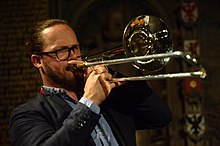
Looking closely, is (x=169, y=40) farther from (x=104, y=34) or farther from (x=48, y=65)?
(x=104, y=34)

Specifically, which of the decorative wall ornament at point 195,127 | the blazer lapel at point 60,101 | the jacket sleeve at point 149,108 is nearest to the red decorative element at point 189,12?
the decorative wall ornament at point 195,127

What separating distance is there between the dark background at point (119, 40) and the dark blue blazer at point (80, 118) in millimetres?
2216

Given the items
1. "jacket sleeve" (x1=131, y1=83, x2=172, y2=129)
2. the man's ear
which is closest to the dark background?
the man's ear

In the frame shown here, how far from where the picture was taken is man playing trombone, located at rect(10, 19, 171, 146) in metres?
1.31

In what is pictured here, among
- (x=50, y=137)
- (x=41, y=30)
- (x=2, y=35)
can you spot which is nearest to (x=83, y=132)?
(x=50, y=137)

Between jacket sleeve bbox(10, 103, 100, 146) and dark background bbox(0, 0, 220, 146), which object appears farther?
dark background bbox(0, 0, 220, 146)

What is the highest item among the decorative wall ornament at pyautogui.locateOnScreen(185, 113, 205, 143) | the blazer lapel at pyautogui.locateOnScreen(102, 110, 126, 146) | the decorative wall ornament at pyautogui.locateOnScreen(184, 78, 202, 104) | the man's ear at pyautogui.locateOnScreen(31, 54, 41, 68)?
the man's ear at pyautogui.locateOnScreen(31, 54, 41, 68)

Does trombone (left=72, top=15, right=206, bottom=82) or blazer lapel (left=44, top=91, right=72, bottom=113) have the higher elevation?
trombone (left=72, top=15, right=206, bottom=82)

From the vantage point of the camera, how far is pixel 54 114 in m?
1.44

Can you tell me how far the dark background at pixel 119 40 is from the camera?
12.3ft

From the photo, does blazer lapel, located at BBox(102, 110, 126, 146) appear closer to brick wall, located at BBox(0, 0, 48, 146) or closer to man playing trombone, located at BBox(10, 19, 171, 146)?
man playing trombone, located at BBox(10, 19, 171, 146)

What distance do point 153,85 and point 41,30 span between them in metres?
2.78

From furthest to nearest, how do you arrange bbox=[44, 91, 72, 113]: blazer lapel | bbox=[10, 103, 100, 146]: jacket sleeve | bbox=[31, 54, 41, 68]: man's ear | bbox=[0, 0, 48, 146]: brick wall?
bbox=[0, 0, 48, 146]: brick wall < bbox=[31, 54, 41, 68]: man's ear < bbox=[44, 91, 72, 113]: blazer lapel < bbox=[10, 103, 100, 146]: jacket sleeve

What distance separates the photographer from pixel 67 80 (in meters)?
1.53
